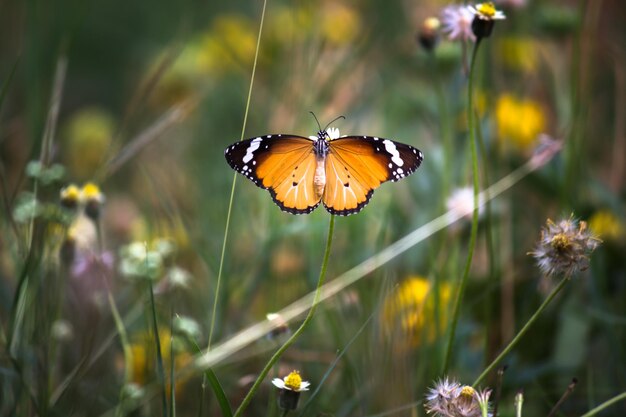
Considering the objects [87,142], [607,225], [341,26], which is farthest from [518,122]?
[87,142]

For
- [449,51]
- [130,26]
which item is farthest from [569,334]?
[130,26]

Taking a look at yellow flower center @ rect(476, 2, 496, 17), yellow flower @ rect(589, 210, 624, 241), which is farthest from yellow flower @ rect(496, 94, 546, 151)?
yellow flower center @ rect(476, 2, 496, 17)

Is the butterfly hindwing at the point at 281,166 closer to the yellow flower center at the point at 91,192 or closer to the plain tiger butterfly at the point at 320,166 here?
the plain tiger butterfly at the point at 320,166

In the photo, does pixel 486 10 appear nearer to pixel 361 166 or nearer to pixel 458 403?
pixel 361 166

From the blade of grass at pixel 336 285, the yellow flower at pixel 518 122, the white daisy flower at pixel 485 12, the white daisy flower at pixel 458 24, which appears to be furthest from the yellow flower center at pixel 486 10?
the yellow flower at pixel 518 122

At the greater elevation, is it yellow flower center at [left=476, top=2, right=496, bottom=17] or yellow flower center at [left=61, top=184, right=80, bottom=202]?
yellow flower center at [left=476, top=2, right=496, bottom=17]

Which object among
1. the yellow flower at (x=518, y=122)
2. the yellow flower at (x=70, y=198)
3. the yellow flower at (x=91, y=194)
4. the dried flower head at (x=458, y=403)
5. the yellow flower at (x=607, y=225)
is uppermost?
the yellow flower at (x=518, y=122)

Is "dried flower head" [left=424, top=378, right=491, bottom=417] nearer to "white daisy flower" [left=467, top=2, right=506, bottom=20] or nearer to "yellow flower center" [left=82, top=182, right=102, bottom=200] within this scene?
"white daisy flower" [left=467, top=2, right=506, bottom=20]
